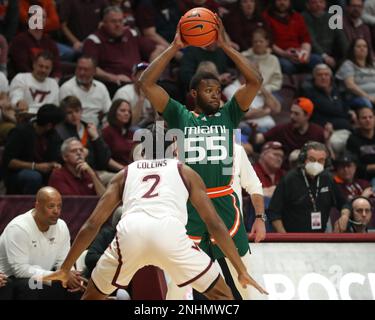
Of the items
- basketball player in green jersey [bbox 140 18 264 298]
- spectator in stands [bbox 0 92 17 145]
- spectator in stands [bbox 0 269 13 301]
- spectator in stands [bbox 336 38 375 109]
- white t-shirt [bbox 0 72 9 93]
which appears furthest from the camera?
spectator in stands [bbox 336 38 375 109]

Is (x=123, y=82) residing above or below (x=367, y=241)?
above

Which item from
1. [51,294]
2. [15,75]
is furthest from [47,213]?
[15,75]

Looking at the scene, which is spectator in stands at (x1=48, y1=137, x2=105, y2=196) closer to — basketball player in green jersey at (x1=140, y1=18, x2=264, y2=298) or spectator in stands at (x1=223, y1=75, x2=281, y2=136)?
spectator in stands at (x1=223, y1=75, x2=281, y2=136)

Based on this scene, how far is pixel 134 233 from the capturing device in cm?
656

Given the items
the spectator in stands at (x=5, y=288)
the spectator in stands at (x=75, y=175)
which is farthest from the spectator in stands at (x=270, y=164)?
the spectator in stands at (x=5, y=288)

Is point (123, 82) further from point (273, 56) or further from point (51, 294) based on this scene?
point (51, 294)

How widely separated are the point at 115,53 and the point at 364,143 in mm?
3129

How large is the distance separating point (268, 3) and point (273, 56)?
150 cm

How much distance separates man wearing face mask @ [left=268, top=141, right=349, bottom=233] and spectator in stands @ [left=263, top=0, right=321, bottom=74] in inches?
134

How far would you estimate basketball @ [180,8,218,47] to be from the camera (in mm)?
7449

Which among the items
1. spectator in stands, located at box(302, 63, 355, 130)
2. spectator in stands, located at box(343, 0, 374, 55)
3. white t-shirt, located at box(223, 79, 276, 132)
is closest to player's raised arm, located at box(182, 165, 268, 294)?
white t-shirt, located at box(223, 79, 276, 132)

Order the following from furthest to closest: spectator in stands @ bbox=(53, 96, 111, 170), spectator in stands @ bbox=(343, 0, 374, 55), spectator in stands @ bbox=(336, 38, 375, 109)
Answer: spectator in stands @ bbox=(343, 0, 374, 55), spectator in stands @ bbox=(336, 38, 375, 109), spectator in stands @ bbox=(53, 96, 111, 170)

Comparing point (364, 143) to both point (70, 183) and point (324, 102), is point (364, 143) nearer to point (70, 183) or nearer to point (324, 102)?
point (324, 102)

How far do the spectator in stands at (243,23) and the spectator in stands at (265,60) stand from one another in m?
0.47
